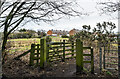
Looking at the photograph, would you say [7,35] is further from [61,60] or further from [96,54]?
[96,54]

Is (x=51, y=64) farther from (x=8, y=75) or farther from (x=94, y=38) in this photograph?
(x=94, y=38)

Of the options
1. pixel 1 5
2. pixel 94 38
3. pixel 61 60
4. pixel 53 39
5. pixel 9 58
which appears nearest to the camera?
pixel 1 5

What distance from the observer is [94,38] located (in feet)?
33.6

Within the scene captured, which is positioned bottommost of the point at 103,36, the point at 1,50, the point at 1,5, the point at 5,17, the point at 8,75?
the point at 8,75

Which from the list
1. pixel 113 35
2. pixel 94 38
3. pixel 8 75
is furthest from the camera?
pixel 94 38

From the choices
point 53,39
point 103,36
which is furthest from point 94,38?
point 53,39

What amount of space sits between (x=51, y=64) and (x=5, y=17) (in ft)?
11.2

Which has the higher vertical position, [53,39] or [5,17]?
[5,17]

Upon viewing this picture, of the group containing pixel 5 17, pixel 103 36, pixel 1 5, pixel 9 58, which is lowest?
pixel 9 58

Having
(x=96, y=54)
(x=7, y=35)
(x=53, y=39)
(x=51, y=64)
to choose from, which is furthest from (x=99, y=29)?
(x=7, y=35)

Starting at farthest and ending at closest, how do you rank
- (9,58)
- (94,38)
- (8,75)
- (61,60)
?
(94,38) → (61,60) → (9,58) → (8,75)

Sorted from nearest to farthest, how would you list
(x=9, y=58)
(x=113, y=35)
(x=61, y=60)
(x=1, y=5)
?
(x=1, y=5) → (x=9, y=58) → (x=61, y=60) → (x=113, y=35)

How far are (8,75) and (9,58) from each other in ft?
4.95

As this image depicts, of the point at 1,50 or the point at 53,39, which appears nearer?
the point at 1,50
